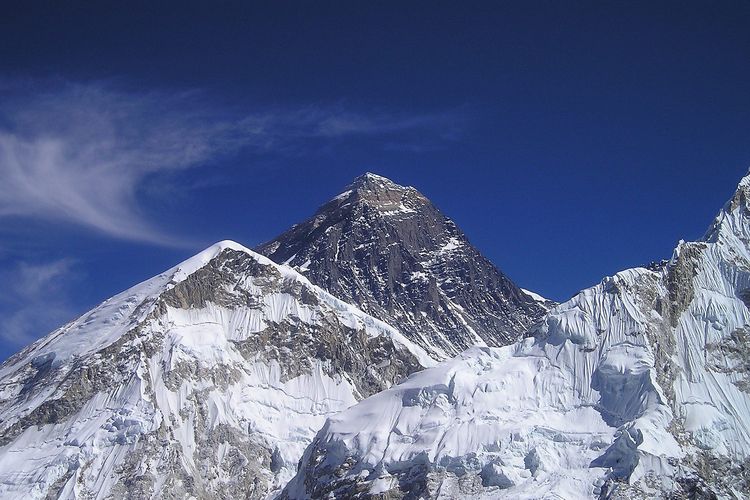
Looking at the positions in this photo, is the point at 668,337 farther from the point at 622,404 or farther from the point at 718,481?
the point at 718,481

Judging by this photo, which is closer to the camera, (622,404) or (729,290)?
(622,404)

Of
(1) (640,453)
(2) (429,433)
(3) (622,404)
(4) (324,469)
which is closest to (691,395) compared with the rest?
(3) (622,404)

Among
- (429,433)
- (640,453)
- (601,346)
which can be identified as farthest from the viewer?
(601,346)

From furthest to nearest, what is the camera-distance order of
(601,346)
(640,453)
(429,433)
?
1. (601,346)
2. (429,433)
3. (640,453)

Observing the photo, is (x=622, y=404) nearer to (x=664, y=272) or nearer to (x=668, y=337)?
(x=668, y=337)

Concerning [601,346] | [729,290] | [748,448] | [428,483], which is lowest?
[428,483]

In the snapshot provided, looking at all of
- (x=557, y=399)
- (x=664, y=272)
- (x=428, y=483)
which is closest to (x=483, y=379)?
(x=557, y=399)

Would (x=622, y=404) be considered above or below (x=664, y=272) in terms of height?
below
